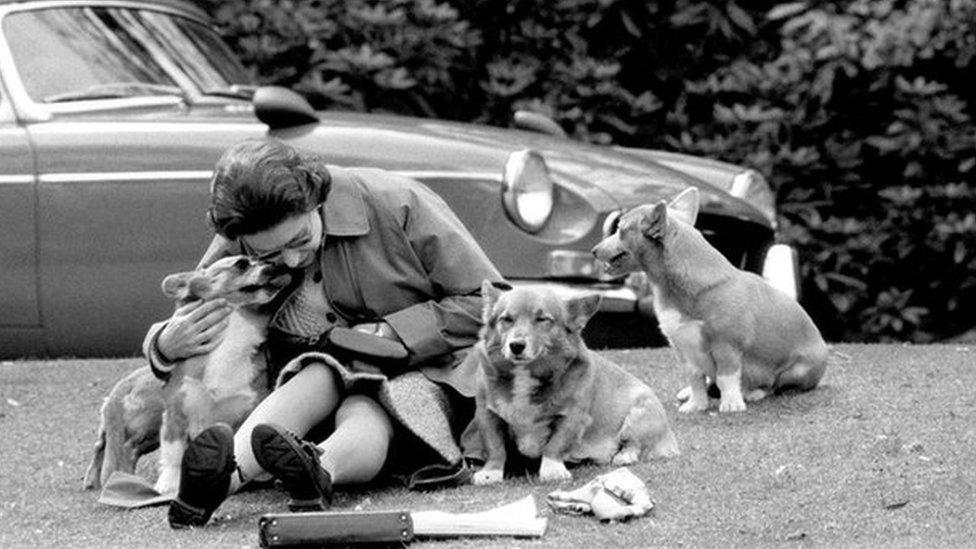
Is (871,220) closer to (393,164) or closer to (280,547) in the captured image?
(393,164)

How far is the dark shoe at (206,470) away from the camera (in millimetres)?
5430

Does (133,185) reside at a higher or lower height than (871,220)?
higher

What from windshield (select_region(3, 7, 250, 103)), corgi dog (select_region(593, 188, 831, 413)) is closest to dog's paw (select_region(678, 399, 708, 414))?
corgi dog (select_region(593, 188, 831, 413))

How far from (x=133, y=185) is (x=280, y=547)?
352 cm

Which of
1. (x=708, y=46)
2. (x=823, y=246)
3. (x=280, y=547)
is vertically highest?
(x=280, y=547)

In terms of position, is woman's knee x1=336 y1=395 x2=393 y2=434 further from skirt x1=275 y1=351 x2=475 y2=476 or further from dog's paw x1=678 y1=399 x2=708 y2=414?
dog's paw x1=678 y1=399 x2=708 y2=414

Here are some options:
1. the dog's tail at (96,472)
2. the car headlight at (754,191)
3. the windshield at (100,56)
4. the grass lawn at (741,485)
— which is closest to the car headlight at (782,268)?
the car headlight at (754,191)

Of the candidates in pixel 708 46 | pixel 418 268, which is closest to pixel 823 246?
pixel 708 46

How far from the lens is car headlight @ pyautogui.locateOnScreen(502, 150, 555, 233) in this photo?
8.42 m

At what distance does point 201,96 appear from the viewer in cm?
912

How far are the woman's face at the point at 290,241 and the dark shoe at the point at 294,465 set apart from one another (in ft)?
2.22

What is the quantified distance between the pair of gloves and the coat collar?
3.42 feet

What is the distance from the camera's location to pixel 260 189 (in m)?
5.87

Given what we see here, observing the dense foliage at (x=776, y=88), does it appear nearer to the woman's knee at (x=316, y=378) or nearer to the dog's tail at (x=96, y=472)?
the dog's tail at (x=96, y=472)
